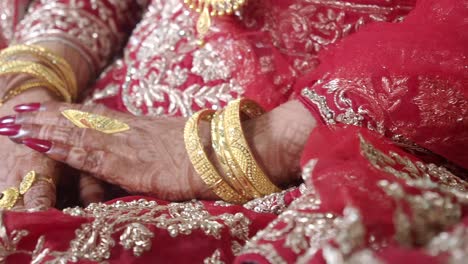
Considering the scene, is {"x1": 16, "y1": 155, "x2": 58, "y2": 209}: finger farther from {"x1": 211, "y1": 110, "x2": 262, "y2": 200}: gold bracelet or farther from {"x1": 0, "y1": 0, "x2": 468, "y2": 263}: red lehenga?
{"x1": 211, "y1": 110, "x2": 262, "y2": 200}: gold bracelet

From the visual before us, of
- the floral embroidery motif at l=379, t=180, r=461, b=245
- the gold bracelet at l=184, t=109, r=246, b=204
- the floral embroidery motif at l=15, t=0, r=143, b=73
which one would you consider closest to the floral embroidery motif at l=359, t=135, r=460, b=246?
the floral embroidery motif at l=379, t=180, r=461, b=245

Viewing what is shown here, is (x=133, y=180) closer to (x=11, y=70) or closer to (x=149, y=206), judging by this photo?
(x=149, y=206)

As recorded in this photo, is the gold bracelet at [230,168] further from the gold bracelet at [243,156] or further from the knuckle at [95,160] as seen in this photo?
the knuckle at [95,160]

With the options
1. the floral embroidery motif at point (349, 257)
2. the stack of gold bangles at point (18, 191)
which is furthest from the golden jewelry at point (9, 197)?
the floral embroidery motif at point (349, 257)

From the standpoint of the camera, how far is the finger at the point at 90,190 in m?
0.89

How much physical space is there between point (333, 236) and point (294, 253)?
55 mm

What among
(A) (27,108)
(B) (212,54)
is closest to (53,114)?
(A) (27,108)

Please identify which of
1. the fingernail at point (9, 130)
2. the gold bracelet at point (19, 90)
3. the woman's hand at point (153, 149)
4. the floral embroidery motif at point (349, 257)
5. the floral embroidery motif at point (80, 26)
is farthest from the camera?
the floral embroidery motif at point (80, 26)

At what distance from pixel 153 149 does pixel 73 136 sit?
12 centimetres

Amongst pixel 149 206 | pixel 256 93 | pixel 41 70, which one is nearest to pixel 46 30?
pixel 41 70

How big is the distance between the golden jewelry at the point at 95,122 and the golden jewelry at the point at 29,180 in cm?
9

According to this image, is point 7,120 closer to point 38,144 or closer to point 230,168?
point 38,144

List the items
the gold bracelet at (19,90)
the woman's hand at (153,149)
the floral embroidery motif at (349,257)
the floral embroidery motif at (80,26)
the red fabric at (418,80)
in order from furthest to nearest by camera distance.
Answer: the floral embroidery motif at (80,26), the gold bracelet at (19,90), the woman's hand at (153,149), the red fabric at (418,80), the floral embroidery motif at (349,257)

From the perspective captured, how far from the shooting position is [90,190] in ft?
2.93
